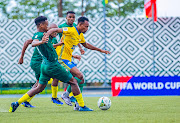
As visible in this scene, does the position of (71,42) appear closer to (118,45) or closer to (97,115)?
(97,115)

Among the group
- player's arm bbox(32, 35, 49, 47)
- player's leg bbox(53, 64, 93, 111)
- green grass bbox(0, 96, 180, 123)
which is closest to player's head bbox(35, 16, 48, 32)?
player's arm bbox(32, 35, 49, 47)

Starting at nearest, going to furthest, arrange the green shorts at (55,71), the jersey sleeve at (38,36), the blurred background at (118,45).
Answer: the jersey sleeve at (38,36) → the green shorts at (55,71) → the blurred background at (118,45)

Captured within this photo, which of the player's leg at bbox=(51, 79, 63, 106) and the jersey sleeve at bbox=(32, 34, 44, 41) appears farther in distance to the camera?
the player's leg at bbox=(51, 79, 63, 106)

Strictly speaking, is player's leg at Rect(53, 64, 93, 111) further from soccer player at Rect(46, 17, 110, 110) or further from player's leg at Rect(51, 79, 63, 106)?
player's leg at Rect(51, 79, 63, 106)

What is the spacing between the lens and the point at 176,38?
64.5ft

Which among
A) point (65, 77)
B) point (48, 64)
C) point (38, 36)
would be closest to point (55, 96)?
point (65, 77)

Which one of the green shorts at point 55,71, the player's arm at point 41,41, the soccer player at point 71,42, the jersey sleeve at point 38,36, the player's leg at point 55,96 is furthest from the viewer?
the player's leg at point 55,96

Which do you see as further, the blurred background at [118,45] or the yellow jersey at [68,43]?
the blurred background at [118,45]

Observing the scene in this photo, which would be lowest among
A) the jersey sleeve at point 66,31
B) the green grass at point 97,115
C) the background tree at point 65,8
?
the green grass at point 97,115

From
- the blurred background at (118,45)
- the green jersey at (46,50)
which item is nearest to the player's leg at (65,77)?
the green jersey at (46,50)

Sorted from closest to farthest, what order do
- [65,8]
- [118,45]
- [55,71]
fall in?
[55,71] < [118,45] < [65,8]

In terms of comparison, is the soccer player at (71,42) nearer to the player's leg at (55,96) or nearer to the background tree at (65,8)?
the player's leg at (55,96)

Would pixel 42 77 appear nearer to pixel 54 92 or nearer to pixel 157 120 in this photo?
pixel 54 92

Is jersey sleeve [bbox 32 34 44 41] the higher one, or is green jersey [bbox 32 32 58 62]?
jersey sleeve [bbox 32 34 44 41]
